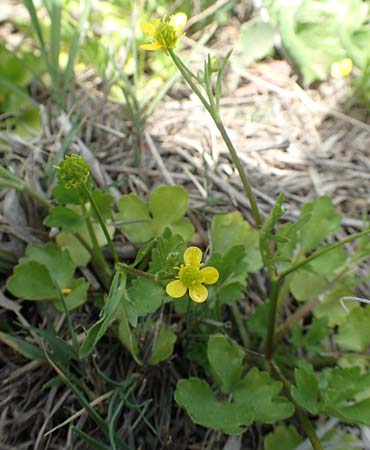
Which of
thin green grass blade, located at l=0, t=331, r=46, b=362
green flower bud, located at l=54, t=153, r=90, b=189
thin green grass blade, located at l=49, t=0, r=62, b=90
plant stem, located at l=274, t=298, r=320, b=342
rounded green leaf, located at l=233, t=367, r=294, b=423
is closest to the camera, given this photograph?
green flower bud, located at l=54, t=153, r=90, b=189

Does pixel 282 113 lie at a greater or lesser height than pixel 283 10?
lesser

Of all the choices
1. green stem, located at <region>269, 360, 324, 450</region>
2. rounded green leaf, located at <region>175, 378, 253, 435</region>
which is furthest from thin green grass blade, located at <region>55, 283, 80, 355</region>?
green stem, located at <region>269, 360, 324, 450</region>

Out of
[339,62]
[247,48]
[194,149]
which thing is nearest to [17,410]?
[194,149]

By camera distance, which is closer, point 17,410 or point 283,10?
point 17,410

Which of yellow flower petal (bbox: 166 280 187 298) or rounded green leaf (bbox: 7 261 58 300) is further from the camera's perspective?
rounded green leaf (bbox: 7 261 58 300)

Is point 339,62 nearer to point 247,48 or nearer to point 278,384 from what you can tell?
point 247,48

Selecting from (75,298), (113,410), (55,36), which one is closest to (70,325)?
(75,298)

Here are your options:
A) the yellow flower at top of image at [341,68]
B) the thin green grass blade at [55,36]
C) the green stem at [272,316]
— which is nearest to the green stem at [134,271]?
the green stem at [272,316]

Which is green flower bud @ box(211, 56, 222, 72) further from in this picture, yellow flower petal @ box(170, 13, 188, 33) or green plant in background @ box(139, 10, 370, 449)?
yellow flower petal @ box(170, 13, 188, 33)
